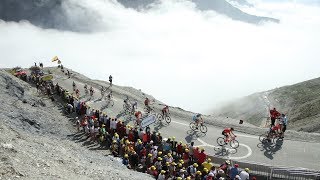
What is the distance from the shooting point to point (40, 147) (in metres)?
25.9

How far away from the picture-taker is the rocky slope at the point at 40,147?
20828 mm

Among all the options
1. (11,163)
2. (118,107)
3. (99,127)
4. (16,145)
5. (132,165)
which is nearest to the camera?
(11,163)

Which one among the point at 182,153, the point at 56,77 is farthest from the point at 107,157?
the point at 56,77

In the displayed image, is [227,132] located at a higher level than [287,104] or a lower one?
lower

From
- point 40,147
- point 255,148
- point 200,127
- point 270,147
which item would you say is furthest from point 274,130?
point 40,147

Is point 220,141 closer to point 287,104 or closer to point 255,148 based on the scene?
point 255,148

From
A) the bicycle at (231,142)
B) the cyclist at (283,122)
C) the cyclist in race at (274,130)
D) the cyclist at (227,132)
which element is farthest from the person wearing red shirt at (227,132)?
the cyclist at (283,122)

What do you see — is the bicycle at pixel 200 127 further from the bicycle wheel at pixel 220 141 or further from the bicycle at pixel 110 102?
the bicycle at pixel 110 102

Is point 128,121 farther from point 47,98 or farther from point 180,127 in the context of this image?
point 47,98

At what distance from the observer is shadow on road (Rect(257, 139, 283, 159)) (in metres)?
32.7

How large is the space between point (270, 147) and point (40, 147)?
1822cm

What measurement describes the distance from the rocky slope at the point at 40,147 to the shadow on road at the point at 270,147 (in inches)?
470

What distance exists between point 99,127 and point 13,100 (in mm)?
10388

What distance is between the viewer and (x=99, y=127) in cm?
3475
